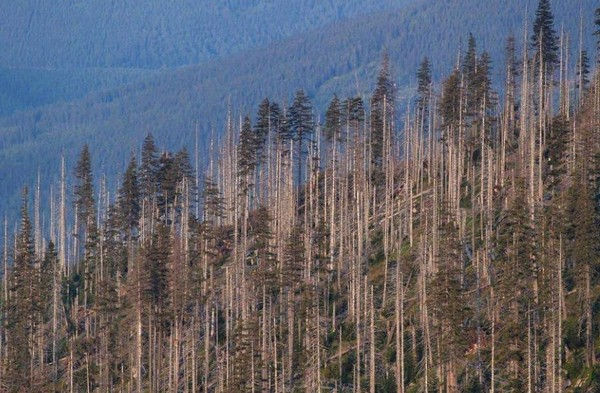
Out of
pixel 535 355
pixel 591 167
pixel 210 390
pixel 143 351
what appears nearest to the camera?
pixel 535 355

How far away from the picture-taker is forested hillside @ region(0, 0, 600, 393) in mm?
74062

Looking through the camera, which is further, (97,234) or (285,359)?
(97,234)

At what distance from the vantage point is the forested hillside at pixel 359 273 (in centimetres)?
7406

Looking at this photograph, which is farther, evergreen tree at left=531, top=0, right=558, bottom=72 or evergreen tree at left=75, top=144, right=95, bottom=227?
evergreen tree at left=75, top=144, right=95, bottom=227

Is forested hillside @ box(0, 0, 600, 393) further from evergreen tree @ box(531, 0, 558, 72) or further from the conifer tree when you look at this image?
evergreen tree @ box(531, 0, 558, 72)

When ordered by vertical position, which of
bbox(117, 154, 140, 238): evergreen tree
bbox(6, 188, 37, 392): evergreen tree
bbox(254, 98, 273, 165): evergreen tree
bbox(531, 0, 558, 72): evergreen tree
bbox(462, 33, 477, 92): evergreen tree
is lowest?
bbox(6, 188, 37, 392): evergreen tree

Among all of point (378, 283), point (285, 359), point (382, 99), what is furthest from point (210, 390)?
point (382, 99)

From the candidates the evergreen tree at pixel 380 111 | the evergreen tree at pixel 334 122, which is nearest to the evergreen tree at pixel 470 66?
the evergreen tree at pixel 380 111

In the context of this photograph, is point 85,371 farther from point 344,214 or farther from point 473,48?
point 473,48

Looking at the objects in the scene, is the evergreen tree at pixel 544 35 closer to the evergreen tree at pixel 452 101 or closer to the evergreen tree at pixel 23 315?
the evergreen tree at pixel 452 101

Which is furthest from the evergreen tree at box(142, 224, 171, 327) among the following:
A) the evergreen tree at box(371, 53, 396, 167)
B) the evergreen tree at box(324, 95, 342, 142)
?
the evergreen tree at box(371, 53, 396, 167)

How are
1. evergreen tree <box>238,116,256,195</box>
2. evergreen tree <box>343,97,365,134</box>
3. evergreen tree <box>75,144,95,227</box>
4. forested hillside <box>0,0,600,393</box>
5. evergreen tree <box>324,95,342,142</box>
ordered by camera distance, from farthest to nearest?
evergreen tree <box>75,144,95,227</box> → evergreen tree <box>324,95,342,142</box> → evergreen tree <box>343,97,365,134</box> → evergreen tree <box>238,116,256,195</box> → forested hillside <box>0,0,600,393</box>

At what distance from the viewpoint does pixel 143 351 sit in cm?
9494

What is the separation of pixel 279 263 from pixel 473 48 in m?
25.6
